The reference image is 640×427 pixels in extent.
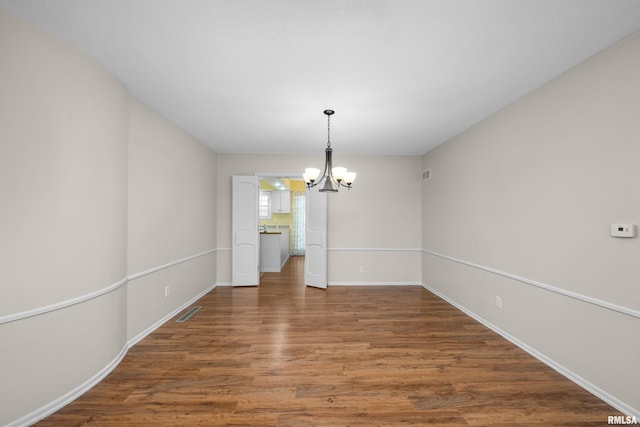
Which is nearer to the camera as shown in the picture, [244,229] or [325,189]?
[325,189]

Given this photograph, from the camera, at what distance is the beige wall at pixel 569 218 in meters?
1.86

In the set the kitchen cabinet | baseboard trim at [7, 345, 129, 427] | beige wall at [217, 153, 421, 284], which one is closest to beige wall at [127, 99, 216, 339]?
baseboard trim at [7, 345, 129, 427]

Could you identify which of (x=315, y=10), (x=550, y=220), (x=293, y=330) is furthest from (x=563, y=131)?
(x=293, y=330)

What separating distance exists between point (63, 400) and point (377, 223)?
15.5 feet

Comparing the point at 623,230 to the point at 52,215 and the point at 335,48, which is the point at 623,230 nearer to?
the point at 335,48

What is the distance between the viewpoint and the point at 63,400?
1901 mm

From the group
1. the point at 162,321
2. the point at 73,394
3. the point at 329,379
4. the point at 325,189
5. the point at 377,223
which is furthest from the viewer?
the point at 377,223

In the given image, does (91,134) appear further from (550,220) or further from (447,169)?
(447,169)

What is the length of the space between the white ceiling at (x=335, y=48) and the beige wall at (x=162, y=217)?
0.41 m

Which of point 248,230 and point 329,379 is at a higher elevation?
point 248,230

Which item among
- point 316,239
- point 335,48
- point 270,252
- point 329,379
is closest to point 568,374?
point 329,379

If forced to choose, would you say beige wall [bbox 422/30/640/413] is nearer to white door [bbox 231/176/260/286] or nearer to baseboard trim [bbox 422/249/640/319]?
baseboard trim [bbox 422/249/640/319]

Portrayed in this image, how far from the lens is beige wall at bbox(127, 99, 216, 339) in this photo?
285cm

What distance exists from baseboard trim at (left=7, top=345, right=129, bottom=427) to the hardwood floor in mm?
59
